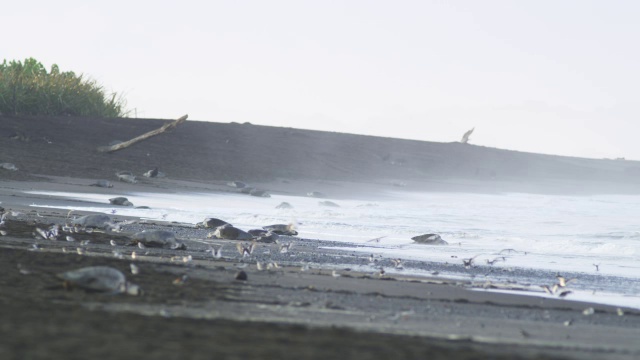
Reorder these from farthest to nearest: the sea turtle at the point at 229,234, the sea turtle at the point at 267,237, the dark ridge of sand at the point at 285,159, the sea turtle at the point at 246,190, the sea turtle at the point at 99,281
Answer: the dark ridge of sand at the point at 285,159 < the sea turtle at the point at 246,190 < the sea turtle at the point at 229,234 < the sea turtle at the point at 267,237 < the sea turtle at the point at 99,281

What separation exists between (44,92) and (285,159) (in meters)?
8.15

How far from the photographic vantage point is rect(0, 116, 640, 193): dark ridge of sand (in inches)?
1198

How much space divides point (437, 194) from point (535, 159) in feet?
48.0

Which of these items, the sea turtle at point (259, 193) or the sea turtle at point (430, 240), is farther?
the sea turtle at point (259, 193)

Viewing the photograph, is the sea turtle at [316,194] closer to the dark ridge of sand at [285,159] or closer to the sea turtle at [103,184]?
the dark ridge of sand at [285,159]

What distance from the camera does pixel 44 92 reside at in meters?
35.4

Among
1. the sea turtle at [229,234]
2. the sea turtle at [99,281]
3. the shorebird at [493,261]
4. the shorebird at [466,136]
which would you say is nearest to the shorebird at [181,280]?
the sea turtle at [99,281]

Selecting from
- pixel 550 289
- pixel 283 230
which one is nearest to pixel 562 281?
pixel 550 289

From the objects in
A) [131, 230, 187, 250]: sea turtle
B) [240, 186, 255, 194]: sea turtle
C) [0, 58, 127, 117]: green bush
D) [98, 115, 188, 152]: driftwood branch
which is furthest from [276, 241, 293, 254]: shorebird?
[0, 58, 127, 117]: green bush

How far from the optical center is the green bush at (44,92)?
3459cm

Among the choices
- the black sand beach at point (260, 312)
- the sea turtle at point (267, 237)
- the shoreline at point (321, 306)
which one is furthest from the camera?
the sea turtle at point (267, 237)

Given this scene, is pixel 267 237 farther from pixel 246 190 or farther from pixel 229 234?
pixel 246 190

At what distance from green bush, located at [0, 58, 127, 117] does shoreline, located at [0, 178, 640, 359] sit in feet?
77.9

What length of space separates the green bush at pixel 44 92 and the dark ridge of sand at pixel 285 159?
1937 millimetres
